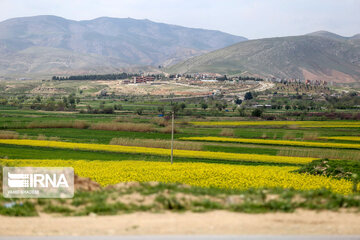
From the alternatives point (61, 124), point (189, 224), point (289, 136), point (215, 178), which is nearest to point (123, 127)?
point (61, 124)

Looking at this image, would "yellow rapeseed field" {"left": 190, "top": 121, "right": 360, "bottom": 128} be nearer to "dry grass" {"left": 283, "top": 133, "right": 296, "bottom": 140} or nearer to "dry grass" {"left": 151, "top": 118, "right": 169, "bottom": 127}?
"dry grass" {"left": 151, "top": 118, "right": 169, "bottom": 127}

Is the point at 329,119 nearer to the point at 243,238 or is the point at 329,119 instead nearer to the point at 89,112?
the point at 89,112

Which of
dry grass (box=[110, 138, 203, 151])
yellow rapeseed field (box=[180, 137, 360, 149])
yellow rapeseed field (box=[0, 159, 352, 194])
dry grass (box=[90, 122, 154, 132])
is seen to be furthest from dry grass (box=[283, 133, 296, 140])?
yellow rapeseed field (box=[0, 159, 352, 194])

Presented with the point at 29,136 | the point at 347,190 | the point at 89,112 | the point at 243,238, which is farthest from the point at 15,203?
the point at 89,112

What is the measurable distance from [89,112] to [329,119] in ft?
169

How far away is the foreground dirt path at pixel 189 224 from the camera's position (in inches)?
444

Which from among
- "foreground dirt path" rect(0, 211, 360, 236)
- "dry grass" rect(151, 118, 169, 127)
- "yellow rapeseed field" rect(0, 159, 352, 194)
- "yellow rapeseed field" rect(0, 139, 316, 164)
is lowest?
"yellow rapeseed field" rect(0, 139, 316, 164)

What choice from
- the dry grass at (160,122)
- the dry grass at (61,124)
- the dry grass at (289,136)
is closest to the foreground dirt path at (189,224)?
the dry grass at (289,136)

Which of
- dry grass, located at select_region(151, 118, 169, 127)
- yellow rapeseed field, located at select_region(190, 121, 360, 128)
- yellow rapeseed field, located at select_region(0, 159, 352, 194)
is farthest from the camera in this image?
dry grass, located at select_region(151, 118, 169, 127)

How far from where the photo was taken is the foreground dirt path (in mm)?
11273

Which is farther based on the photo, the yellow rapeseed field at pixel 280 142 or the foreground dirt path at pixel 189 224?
the yellow rapeseed field at pixel 280 142

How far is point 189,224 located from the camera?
1162 centimetres

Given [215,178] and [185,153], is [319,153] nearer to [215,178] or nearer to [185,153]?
[185,153]

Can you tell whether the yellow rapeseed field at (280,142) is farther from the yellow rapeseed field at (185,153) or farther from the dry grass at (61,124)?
the dry grass at (61,124)
